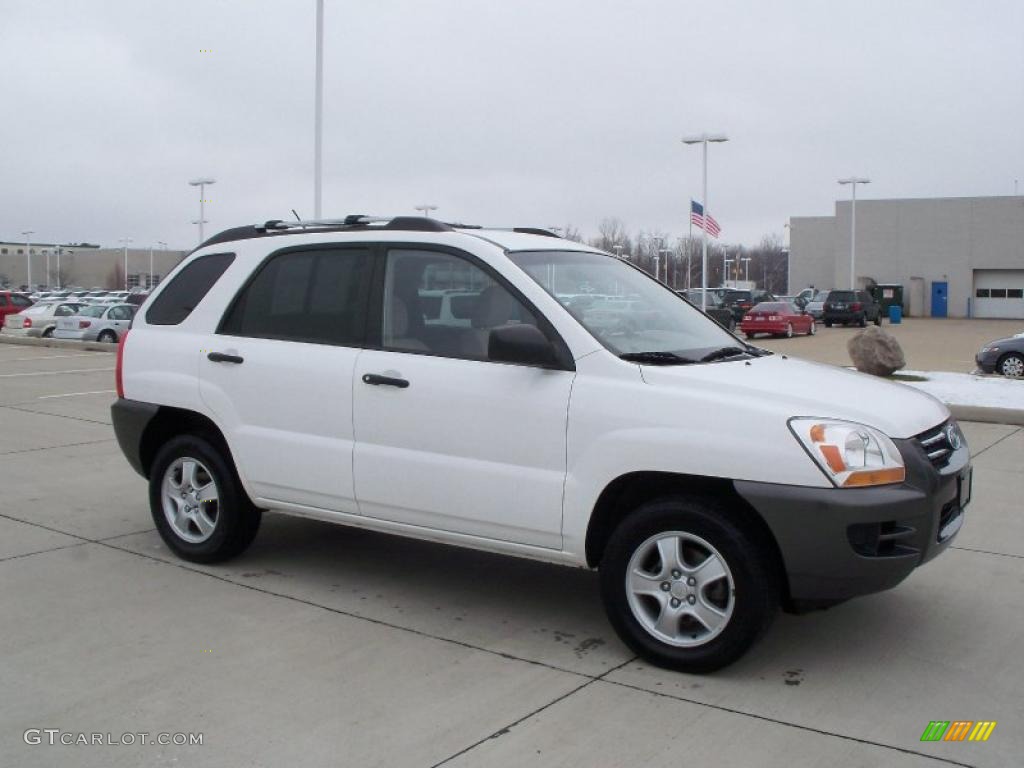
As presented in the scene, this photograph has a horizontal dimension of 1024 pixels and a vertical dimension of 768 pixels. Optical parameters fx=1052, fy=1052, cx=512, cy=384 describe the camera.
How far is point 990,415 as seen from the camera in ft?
38.5

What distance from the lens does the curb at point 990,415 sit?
1157cm

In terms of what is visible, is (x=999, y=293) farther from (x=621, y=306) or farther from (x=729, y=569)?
(x=729, y=569)

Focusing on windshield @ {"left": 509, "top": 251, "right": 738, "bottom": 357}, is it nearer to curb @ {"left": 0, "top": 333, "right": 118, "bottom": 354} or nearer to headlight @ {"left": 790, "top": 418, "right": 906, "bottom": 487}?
headlight @ {"left": 790, "top": 418, "right": 906, "bottom": 487}

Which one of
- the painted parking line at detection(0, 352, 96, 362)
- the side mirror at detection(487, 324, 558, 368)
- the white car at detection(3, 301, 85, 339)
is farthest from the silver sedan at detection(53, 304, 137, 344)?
the side mirror at detection(487, 324, 558, 368)

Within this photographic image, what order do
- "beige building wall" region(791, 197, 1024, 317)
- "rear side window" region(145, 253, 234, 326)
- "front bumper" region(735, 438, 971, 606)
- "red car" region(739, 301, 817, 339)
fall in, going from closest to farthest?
"front bumper" region(735, 438, 971, 606) → "rear side window" region(145, 253, 234, 326) → "red car" region(739, 301, 817, 339) → "beige building wall" region(791, 197, 1024, 317)

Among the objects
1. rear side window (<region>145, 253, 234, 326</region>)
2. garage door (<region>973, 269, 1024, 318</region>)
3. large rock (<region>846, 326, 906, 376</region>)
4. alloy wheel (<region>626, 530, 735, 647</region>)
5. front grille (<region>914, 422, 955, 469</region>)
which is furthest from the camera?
garage door (<region>973, 269, 1024, 318</region>)

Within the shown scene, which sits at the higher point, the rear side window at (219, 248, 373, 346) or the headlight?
the rear side window at (219, 248, 373, 346)

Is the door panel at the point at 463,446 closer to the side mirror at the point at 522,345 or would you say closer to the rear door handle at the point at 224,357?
the side mirror at the point at 522,345

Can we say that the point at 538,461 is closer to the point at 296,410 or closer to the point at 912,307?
the point at 296,410

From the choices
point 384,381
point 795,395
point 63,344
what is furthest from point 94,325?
point 795,395

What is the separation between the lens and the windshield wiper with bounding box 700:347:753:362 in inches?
197

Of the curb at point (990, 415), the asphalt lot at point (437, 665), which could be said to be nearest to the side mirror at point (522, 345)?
the asphalt lot at point (437, 665)

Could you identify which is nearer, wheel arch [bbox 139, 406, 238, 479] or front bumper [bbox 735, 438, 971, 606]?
front bumper [bbox 735, 438, 971, 606]

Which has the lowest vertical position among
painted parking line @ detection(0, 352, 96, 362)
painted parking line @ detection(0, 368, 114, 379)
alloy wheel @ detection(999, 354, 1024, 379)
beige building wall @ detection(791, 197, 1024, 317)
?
painted parking line @ detection(0, 368, 114, 379)
